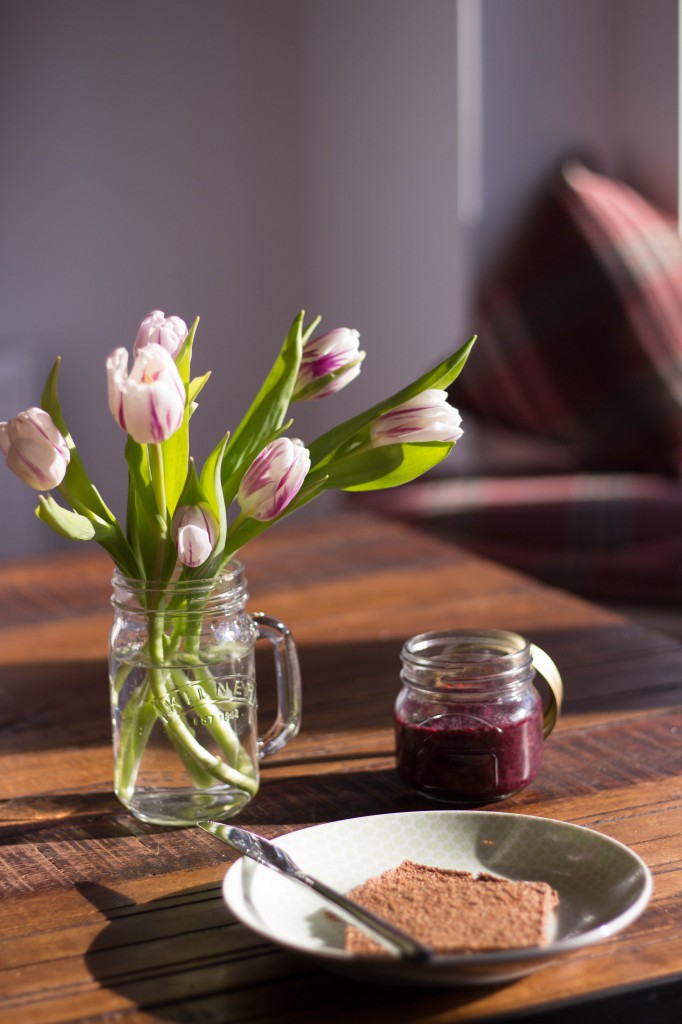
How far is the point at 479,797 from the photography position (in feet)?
2.77

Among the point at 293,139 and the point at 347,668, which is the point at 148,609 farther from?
the point at 293,139

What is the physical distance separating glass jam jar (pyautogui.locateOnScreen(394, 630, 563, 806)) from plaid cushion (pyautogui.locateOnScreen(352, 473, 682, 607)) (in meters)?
1.22

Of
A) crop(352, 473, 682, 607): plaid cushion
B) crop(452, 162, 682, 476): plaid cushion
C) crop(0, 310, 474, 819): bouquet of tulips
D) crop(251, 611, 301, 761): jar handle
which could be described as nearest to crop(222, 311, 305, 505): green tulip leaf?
crop(0, 310, 474, 819): bouquet of tulips

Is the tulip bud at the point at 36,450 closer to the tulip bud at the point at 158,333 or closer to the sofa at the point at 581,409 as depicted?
the tulip bud at the point at 158,333

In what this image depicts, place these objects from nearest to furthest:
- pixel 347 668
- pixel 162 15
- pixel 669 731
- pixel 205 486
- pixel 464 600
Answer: pixel 205 486, pixel 669 731, pixel 347 668, pixel 464 600, pixel 162 15

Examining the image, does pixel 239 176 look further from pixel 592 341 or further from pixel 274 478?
pixel 274 478

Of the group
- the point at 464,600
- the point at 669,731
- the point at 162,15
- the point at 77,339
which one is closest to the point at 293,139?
the point at 162,15

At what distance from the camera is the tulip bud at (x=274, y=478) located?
0.74 metres

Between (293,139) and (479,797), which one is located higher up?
(293,139)

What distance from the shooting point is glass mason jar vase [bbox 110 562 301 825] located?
31.5 inches

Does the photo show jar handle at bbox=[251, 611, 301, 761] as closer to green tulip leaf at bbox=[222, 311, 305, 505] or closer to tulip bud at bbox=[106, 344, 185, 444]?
green tulip leaf at bbox=[222, 311, 305, 505]

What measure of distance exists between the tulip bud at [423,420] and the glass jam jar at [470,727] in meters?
0.16

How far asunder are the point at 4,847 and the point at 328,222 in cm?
280

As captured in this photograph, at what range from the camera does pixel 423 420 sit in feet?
2.60
